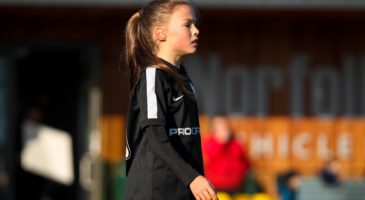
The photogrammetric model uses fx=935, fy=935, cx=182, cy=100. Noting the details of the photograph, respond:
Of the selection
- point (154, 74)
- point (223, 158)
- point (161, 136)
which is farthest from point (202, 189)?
point (223, 158)

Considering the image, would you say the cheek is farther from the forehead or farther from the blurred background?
the blurred background

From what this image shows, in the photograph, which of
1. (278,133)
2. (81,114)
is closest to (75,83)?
(81,114)

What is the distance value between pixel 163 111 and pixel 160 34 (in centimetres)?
38

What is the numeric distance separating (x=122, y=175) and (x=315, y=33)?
3086mm

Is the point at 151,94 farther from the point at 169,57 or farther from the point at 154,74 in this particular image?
the point at 169,57

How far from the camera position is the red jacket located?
10625 millimetres

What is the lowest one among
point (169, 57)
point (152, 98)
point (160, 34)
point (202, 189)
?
point (202, 189)

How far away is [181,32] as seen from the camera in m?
4.06

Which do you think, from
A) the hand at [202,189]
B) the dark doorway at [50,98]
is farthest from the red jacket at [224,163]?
the hand at [202,189]

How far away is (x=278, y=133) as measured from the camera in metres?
11.9

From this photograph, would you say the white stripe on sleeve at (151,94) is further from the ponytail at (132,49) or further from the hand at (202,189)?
the hand at (202,189)

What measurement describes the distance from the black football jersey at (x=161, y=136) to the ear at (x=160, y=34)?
0.13m

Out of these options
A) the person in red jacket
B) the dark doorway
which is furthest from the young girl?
the dark doorway

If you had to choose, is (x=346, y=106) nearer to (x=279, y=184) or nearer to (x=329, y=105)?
(x=329, y=105)
